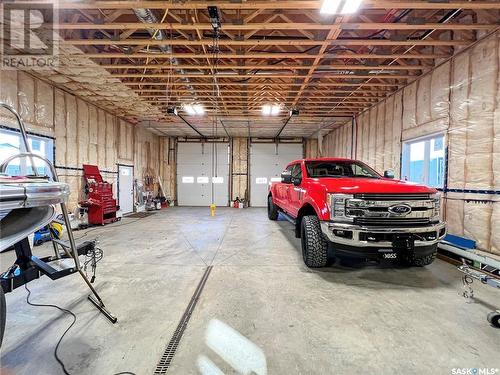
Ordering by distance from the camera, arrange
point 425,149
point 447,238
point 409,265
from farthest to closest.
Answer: point 425,149, point 447,238, point 409,265

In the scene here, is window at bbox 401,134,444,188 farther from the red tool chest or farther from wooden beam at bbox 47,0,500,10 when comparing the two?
the red tool chest

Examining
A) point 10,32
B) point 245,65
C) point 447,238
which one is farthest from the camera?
point 245,65

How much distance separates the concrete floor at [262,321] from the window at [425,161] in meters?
2.58

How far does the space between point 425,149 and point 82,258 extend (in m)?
7.67

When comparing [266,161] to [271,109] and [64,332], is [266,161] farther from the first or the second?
[64,332]

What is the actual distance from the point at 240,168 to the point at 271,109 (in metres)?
5.58

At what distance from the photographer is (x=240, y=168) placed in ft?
43.4

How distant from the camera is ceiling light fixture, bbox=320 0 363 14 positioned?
122 inches

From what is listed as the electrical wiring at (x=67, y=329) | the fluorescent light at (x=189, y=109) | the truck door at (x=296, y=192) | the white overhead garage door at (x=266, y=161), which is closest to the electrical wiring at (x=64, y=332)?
the electrical wiring at (x=67, y=329)

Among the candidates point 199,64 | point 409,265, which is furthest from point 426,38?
point 199,64

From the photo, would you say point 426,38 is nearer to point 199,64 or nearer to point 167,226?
point 199,64

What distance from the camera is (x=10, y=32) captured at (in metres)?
4.00

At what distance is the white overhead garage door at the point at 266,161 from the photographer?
43.0 ft

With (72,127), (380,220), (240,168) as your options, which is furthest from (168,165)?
(380,220)
